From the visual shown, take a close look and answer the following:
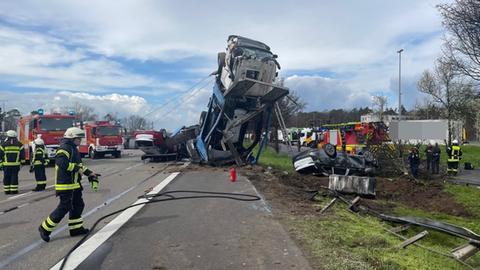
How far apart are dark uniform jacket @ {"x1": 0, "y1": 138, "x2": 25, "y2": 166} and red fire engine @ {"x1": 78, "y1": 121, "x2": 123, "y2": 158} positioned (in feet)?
58.3

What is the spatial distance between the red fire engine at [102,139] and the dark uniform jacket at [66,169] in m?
24.3

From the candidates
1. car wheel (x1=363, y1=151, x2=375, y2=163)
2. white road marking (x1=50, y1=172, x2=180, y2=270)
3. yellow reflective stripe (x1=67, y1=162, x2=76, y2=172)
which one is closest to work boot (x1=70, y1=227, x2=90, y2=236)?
white road marking (x1=50, y1=172, x2=180, y2=270)

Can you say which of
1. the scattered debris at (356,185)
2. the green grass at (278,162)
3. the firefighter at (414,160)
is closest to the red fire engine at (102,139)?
the green grass at (278,162)

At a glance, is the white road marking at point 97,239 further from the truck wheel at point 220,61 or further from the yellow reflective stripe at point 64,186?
the truck wheel at point 220,61

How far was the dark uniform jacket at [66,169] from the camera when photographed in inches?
253

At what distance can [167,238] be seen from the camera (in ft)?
20.0

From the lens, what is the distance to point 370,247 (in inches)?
226

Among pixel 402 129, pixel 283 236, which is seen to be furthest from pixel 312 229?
pixel 402 129

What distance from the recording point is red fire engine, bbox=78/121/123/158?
30.0 meters

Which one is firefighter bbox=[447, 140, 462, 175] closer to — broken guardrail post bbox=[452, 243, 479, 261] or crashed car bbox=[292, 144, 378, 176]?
crashed car bbox=[292, 144, 378, 176]

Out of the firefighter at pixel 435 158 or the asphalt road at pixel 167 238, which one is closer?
the asphalt road at pixel 167 238

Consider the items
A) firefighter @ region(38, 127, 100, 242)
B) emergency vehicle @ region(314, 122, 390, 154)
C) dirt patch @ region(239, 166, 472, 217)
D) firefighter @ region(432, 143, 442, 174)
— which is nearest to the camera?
firefighter @ region(38, 127, 100, 242)

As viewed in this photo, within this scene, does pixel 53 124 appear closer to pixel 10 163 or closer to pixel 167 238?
pixel 10 163

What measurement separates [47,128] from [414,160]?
17199mm
